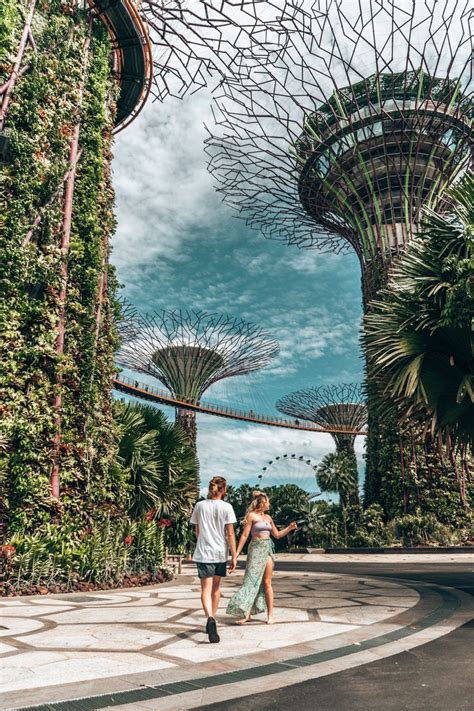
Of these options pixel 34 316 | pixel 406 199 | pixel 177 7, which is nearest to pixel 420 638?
pixel 34 316

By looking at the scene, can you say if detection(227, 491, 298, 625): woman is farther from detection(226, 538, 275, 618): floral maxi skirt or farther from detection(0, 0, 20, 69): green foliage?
detection(0, 0, 20, 69): green foliage

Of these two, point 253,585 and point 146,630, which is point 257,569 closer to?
point 253,585

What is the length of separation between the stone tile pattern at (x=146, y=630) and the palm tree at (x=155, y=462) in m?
7.18

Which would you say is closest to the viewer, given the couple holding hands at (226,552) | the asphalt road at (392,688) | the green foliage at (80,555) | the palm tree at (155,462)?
the asphalt road at (392,688)

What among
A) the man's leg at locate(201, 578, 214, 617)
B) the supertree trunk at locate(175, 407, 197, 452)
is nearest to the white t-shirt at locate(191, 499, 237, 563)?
the man's leg at locate(201, 578, 214, 617)

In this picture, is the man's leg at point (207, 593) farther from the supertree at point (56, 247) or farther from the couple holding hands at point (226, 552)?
the supertree at point (56, 247)

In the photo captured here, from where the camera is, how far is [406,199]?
26.8 meters

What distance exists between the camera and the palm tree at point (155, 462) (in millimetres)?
16859

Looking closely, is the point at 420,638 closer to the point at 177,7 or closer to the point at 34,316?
the point at 34,316

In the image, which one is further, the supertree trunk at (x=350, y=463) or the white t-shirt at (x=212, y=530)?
the supertree trunk at (x=350, y=463)

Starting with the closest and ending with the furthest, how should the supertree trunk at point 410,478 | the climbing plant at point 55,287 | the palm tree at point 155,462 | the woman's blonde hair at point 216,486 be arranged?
the woman's blonde hair at point 216,486, the climbing plant at point 55,287, the palm tree at point 155,462, the supertree trunk at point 410,478

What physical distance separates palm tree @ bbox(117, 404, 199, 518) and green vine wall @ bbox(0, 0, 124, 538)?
3636mm

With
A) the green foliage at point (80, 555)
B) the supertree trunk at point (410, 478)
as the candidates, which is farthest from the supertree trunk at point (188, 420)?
the green foliage at point (80, 555)

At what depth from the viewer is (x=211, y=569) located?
564 centimetres
